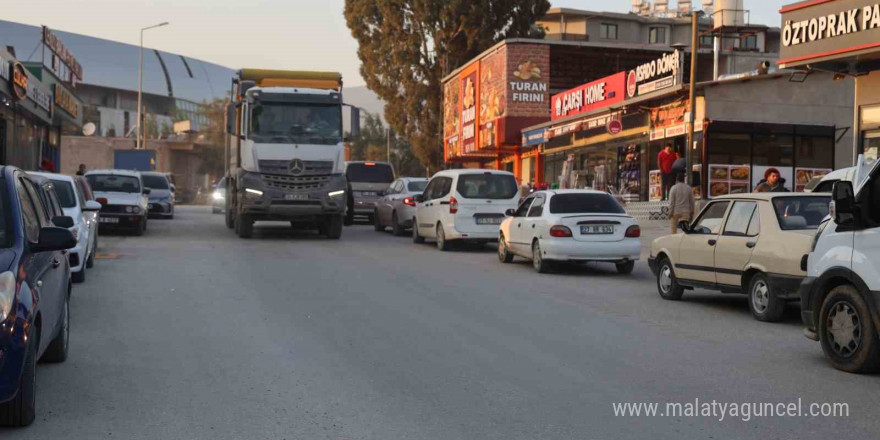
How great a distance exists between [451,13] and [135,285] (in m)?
42.3

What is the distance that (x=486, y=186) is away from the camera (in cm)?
2102

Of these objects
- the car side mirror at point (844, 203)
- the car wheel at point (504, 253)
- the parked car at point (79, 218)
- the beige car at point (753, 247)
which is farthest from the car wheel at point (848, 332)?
the car wheel at point (504, 253)

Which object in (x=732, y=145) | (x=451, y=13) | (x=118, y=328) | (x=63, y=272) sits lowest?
(x=118, y=328)

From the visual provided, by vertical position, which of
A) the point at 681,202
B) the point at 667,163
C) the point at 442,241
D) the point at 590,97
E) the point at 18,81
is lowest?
the point at 442,241

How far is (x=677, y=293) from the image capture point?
500 inches

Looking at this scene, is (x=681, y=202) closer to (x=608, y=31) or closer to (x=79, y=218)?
(x=79, y=218)

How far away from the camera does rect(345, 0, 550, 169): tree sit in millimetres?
54406

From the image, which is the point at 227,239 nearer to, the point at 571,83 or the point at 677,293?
the point at 677,293

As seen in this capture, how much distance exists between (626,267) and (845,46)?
765 centimetres

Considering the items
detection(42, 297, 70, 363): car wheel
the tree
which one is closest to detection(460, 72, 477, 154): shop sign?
the tree

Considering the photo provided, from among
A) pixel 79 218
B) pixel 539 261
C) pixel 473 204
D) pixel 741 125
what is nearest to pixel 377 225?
pixel 473 204

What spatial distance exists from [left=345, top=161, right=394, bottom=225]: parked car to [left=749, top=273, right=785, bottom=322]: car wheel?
71.0ft

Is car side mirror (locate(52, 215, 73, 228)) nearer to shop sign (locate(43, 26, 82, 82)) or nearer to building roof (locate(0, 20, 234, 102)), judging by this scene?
shop sign (locate(43, 26, 82, 82))

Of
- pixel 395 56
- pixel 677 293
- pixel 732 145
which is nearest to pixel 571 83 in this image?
pixel 395 56
